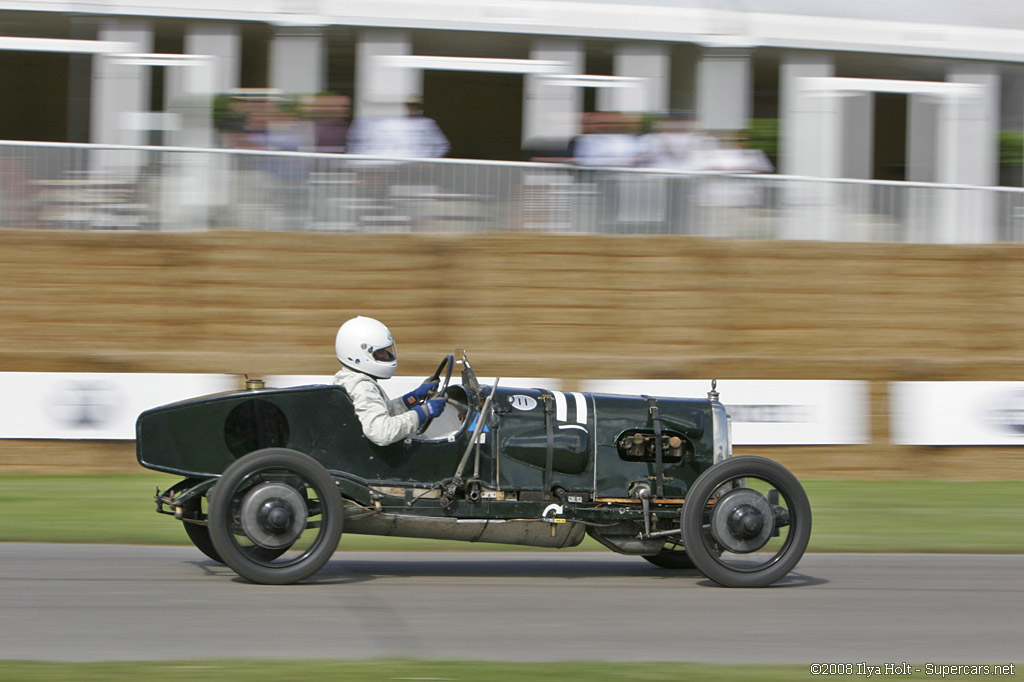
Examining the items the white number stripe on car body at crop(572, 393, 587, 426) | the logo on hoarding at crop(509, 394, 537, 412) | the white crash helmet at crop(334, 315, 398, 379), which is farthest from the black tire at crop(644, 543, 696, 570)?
the white crash helmet at crop(334, 315, 398, 379)

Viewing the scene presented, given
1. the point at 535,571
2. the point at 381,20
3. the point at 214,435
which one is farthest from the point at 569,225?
the point at 214,435

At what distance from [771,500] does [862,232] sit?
716 cm

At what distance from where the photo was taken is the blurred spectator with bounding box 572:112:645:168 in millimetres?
12992

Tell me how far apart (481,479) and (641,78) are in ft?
31.0

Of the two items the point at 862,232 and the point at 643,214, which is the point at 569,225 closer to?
the point at 643,214

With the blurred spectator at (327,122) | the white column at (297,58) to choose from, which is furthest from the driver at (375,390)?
the white column at (297,58)

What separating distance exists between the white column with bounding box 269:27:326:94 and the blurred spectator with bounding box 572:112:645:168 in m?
3.47

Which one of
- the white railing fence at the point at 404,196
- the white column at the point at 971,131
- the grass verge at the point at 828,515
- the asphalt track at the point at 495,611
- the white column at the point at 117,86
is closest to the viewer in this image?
the asphalt track at the point at 495,611

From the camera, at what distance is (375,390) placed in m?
6.79

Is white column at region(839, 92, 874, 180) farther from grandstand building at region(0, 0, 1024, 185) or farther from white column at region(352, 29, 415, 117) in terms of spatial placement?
white column at region(352, 29, 415, 117)

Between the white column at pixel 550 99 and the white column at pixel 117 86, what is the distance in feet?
14.4

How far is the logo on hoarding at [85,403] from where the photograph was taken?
11.0 metres

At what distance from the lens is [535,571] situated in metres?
7.46

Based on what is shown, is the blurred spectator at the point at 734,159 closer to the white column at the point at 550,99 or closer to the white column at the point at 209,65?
the white column at the point at 550,99
